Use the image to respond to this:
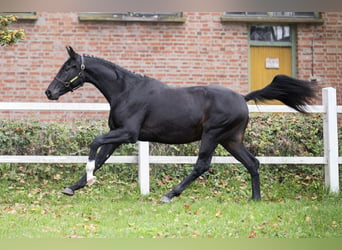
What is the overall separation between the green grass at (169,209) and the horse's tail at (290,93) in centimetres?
107

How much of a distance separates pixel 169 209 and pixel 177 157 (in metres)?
1.51

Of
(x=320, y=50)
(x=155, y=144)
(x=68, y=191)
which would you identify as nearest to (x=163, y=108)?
(x=68, y=191)

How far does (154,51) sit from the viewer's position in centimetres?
1062

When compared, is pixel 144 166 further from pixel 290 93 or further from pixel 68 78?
pixel 290 93

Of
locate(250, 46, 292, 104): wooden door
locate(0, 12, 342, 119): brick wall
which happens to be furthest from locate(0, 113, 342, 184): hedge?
locate(250, 46, 292, 104): wooden door

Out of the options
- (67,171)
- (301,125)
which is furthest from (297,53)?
(67,171)

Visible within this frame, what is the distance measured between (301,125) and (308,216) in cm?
312

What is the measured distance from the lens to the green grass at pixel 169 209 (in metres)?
4.18

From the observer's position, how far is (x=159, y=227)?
4.30 meters

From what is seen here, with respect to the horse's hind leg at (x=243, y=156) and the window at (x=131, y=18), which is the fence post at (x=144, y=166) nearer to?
the horse's hind leg at (x=243, y=156)

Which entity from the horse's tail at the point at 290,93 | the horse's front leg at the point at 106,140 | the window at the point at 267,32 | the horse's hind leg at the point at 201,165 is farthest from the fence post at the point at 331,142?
the window at the point at 267,32

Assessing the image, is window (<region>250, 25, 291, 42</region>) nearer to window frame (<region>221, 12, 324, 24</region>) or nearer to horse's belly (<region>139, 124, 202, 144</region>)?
window frame (<region>221, 12, 324, 24</region>)

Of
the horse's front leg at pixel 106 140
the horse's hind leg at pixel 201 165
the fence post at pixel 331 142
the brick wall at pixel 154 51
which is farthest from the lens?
the brick wall at pixel 154 51

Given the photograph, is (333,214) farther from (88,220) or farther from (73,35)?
(73,35)
